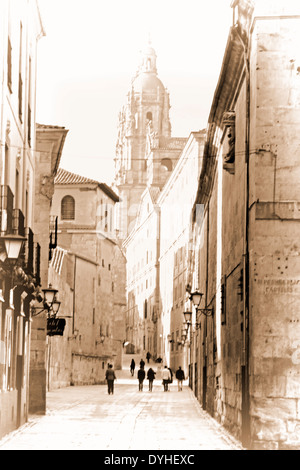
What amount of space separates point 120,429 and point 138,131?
124 meters

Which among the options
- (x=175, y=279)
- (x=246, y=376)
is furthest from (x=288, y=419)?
(x=175, y=279)

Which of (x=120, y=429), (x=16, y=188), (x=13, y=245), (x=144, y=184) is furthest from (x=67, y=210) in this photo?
(x=144, y=184)

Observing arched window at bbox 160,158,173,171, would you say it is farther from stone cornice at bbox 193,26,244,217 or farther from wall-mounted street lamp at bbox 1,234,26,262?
wall-mounted street lamp at bbox 1,234,26,262

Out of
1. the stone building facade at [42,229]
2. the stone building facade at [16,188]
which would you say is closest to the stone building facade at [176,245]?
the stone building facade at [42,229]

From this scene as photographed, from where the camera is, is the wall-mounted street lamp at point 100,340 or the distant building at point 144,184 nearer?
the wall-mounted street lamp at point 100,340

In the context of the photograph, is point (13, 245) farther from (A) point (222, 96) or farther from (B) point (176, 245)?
(B) point (176, 245)

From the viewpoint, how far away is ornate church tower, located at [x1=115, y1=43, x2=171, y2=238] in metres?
141

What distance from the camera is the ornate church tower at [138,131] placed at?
141125 mm

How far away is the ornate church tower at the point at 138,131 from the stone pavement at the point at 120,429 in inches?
4272

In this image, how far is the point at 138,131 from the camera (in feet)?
472

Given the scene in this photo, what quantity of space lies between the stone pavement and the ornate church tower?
356ft

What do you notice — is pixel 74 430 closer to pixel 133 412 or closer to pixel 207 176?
pixel 133 412

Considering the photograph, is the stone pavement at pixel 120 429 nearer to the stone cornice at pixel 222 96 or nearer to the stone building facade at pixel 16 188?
the stone building facade at pixel 16 188

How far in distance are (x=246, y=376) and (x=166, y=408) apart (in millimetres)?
15563
